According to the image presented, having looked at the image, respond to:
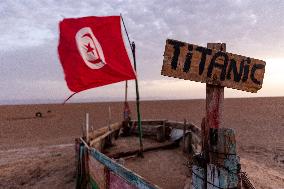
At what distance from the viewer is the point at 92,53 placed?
8.06 m

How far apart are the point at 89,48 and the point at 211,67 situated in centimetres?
548

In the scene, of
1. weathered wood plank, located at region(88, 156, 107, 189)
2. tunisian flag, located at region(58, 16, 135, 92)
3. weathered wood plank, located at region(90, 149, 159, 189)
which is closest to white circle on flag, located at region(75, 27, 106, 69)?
tunisian flag, located at region(58, 16, 135, 92)

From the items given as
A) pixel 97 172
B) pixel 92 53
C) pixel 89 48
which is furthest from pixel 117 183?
pixel 89 48

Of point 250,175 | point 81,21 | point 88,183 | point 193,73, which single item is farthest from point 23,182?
point 193,73

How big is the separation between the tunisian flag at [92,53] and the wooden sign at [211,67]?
484 cm

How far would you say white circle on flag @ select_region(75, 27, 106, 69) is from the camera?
799 centimetres

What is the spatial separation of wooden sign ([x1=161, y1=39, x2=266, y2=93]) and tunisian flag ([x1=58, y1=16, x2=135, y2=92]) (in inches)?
191

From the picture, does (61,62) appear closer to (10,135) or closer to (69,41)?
(69,41)

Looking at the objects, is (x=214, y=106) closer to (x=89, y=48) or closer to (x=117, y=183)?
(x=117, y=183)

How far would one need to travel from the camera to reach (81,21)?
8352 mm

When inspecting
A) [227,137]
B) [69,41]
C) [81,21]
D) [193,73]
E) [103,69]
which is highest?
[81,21]

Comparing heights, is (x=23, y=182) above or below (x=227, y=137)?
below

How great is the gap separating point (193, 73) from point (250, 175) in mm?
8727

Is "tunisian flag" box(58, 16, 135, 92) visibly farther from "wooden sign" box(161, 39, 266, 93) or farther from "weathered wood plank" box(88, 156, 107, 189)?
"wooden sign" box(161, 39, 266, 93)
